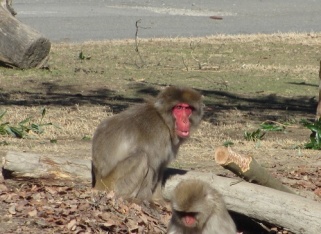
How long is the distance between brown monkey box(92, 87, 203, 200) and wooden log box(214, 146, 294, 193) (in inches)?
22.4

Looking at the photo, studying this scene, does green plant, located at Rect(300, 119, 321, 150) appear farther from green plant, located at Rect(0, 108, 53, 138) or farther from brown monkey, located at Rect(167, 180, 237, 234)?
brown monkey, located at Rect(167, 180, 237, 234)

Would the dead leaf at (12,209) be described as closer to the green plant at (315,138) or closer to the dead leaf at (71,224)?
the dead leaf at (71,224)

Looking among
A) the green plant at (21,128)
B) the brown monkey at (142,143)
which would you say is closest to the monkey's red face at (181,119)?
the brown monkey at (142,143)

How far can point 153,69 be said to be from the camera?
55.8ft

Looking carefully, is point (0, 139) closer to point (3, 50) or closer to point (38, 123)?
point (38, 123)

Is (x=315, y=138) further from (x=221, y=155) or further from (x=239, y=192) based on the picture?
(x=221, y=155)

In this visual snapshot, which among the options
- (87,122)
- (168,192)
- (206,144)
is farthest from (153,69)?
(168,192)

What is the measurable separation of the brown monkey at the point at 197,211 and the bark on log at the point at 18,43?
9650 mm

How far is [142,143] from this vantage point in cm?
740

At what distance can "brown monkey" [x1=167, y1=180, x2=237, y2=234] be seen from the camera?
6.23 meters

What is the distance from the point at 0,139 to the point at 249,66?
7952 millimetres

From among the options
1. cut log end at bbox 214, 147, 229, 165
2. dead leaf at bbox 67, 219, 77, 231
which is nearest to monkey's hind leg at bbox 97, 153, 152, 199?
dead leaf at bbox 67, 219, 77, 231

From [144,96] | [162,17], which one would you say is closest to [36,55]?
[144,96]

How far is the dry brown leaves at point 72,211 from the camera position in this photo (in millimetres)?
6887
